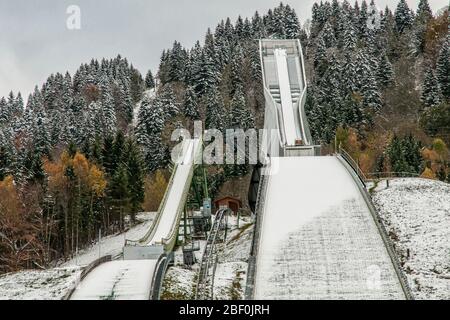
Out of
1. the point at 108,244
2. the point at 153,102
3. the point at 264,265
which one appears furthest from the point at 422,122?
the point at 264,265

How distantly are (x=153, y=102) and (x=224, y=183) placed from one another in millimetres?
22105

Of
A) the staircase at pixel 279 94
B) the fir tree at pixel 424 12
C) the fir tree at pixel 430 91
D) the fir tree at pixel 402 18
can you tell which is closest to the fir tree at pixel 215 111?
the fir tree at pixel 430 91

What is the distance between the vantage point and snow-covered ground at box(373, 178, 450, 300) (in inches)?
640

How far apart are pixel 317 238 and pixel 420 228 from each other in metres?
5.00

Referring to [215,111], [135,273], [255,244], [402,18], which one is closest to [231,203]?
[255,244]

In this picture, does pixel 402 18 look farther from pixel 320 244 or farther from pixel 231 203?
pixel 320 244

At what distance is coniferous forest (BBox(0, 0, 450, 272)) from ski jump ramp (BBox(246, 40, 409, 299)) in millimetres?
12739

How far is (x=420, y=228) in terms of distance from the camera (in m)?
20.3

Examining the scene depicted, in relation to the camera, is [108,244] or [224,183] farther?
[224,183]

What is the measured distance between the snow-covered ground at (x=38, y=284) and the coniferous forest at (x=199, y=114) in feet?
29.8

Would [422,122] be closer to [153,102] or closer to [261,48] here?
[261,48]

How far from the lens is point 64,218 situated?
114 feet

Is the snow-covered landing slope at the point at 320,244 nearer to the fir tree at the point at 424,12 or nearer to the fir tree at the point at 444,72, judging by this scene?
the fir tree at the point at 444,72

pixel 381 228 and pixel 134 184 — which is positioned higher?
pixel 134 184
